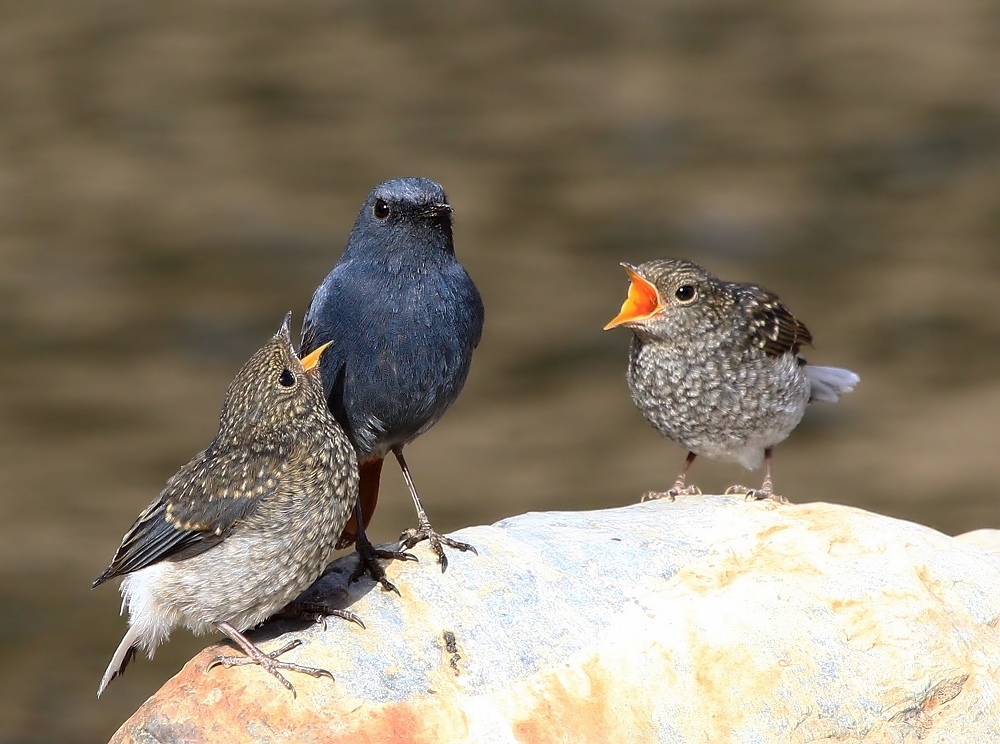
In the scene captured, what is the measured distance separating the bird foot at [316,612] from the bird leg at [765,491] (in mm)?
1727

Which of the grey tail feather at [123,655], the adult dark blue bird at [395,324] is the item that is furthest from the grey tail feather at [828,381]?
the grey tail feather at [123,655]

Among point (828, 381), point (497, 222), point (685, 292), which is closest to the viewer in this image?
point (685, 292)

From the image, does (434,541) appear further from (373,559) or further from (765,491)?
(765,491)

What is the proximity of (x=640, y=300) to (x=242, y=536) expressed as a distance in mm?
2353

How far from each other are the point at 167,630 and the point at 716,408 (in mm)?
2406

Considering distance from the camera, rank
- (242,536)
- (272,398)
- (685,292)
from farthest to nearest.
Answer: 1. (685,292)
2. (272,398)
3. (242,536)

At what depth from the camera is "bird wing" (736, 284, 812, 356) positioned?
6438 millimetres

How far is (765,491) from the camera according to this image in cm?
603

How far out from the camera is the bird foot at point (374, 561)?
5215 mm

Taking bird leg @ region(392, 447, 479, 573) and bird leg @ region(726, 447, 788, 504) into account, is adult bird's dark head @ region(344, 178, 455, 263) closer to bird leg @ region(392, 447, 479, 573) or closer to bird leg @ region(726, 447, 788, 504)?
bird leg @ region(392, 447, 479, 573)

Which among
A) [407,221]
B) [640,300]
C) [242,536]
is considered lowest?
[242,536]

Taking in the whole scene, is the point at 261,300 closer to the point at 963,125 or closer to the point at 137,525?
the point at 963,125

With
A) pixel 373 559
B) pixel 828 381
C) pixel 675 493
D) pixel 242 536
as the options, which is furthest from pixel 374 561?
pixel 828 381

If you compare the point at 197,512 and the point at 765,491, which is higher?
the point at 197,512
